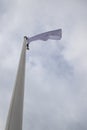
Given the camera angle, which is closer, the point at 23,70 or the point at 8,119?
the point at 8,119

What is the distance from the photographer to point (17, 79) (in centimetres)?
2356

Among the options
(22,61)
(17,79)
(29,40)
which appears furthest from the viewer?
(29,40)

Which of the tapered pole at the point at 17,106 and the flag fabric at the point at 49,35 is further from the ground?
the flag fabric at the point at 49,35

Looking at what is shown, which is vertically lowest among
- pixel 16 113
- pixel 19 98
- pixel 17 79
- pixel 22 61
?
pixel 16 113

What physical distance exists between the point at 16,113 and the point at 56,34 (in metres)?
16.2

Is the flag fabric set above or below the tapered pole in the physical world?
above

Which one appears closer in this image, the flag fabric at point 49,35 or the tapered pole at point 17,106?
the tapered pole at point 17,106

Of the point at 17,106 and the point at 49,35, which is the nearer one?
the point at 17,106

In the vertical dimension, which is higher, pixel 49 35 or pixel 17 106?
pixel 49 35

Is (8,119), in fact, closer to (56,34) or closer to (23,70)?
(23,70)

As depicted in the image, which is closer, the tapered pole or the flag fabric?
the tapered pole

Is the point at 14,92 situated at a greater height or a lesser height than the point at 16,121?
greater

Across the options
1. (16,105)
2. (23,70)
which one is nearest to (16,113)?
(16,105)

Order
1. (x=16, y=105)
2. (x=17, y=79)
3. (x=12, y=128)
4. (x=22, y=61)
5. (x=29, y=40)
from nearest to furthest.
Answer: (x=12, y=128) → (x=16, y=105) → (x=17, y=79) → (x=22, y=61) → (x=29, y=40)
